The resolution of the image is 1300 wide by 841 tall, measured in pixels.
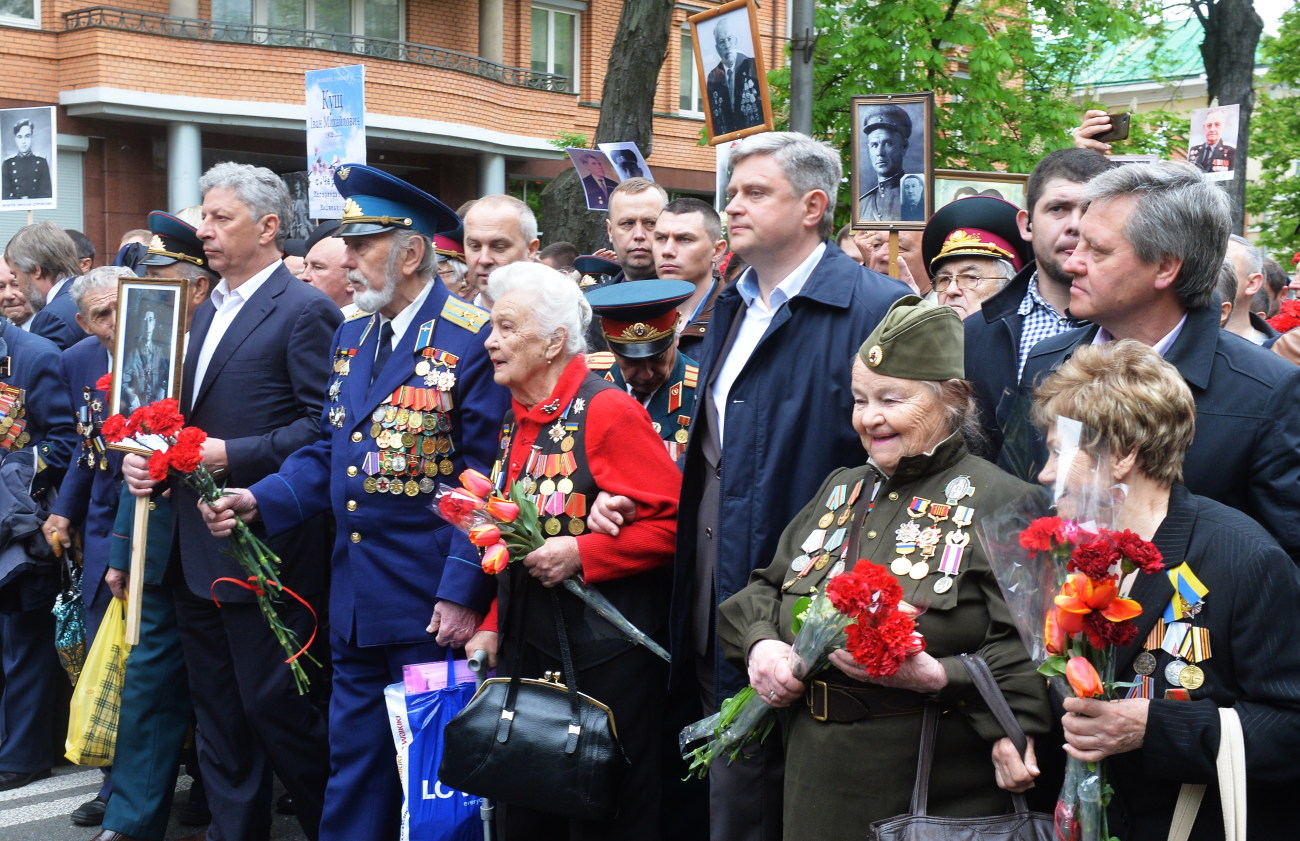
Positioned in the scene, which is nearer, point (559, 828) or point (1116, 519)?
point (1116, 519)

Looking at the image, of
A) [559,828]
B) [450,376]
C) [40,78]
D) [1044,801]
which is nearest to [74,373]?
[450,376]

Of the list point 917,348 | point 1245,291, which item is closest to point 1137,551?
point 917,348

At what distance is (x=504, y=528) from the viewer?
4.04 meters

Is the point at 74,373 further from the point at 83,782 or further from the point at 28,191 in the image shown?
the point at 28,191

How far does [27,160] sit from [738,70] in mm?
6102

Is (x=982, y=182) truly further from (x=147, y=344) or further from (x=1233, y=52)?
(x=1233, y=52)

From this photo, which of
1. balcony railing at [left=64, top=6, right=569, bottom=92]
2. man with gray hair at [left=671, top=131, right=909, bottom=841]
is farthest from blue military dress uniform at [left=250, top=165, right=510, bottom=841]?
balcony railing at [left=64, top=6, right=569, bottom=92]

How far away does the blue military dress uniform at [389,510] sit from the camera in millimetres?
4738

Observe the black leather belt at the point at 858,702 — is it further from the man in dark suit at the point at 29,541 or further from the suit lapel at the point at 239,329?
the man in dark suit at the point at 29,541

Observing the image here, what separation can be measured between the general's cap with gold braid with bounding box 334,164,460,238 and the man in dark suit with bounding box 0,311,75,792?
2.64 meters

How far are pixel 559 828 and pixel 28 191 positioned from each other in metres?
8.26

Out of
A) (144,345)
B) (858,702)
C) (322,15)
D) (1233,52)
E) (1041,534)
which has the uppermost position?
(322,15)

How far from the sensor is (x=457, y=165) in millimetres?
26922

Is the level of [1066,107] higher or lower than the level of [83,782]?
higher
